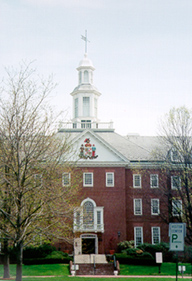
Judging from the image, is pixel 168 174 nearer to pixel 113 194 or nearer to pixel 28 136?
pixel 113 194

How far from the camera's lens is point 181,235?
15.9 meters

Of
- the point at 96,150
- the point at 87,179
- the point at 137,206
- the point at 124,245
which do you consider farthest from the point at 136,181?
the point at 124,245

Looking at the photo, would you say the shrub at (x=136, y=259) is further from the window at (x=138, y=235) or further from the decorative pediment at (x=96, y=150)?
the decorative pediment at (x=96, y=150)

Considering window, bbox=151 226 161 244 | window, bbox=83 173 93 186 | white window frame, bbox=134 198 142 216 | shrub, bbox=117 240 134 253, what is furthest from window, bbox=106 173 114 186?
window, bbox=151 226 161 244

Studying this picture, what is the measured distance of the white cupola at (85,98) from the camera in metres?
56.2

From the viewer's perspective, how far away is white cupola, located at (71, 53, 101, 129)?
56.2 meters

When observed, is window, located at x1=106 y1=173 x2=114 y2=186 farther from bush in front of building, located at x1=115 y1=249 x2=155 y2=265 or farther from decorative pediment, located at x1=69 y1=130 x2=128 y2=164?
bush in front of building, located at x1=115 y1=249 x2=155 y2=265

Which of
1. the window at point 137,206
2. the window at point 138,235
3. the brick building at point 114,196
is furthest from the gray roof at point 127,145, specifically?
the window at point 138,235

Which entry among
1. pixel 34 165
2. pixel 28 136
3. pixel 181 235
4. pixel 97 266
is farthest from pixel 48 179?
pixel 97 266

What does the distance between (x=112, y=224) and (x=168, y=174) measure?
11.9 m

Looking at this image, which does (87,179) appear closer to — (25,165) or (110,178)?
(110,178)

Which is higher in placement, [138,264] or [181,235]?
[181,235]

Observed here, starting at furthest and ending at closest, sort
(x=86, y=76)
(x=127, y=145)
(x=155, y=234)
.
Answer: (x=86, y=76) → (x=127, y=145) → (x=155, y=234)

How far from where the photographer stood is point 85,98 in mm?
57688
